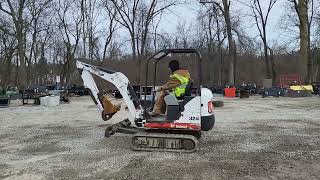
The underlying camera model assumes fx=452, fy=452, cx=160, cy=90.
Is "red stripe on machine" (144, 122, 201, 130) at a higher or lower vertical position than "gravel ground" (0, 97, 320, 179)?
higher

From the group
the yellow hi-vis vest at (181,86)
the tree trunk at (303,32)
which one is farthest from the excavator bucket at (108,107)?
the tree trunk at (303,32)

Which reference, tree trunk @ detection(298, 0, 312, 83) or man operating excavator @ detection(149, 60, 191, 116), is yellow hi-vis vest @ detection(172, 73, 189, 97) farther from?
tree trunk @ detection(298, 0, 312, 83)

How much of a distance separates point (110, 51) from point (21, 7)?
1992 centimetres

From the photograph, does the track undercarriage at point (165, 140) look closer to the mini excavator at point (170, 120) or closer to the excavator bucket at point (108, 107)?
the mini excavator at point (170, 120)

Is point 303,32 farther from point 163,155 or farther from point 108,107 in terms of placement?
point 163,155

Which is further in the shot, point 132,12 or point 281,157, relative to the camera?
point 132,12

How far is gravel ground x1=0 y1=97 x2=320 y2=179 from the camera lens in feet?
23.9

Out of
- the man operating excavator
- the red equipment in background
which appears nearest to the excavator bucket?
the man operating excavator

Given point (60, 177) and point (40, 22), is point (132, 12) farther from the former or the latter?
point (60, 177)

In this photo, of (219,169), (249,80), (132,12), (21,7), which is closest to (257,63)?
(249,80)

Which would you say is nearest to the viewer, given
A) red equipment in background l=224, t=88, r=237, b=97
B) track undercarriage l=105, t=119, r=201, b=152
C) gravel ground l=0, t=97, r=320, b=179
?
gravel ground l=0, t=97, r=320, b=179

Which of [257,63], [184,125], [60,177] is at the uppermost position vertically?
[257,63]

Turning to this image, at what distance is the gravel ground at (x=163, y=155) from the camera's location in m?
7.30

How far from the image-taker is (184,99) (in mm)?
9297
